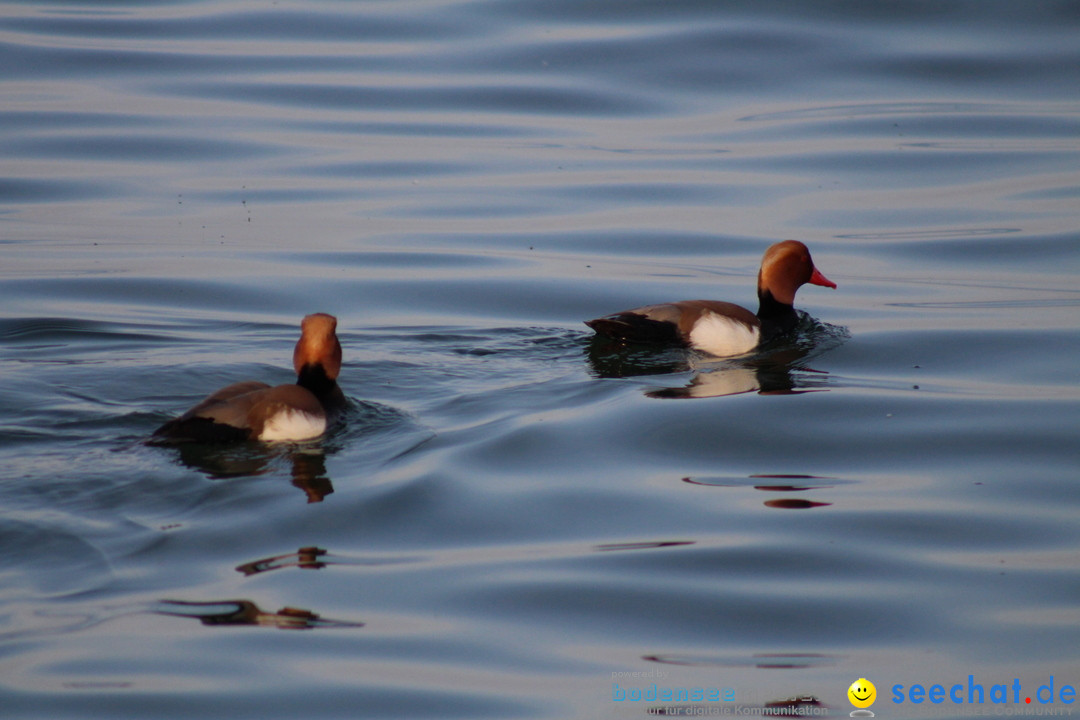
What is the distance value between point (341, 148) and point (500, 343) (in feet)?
25.4

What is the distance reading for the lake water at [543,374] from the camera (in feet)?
16.6

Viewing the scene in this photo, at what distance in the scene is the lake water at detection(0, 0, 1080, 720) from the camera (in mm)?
5059

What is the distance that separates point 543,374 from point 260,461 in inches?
105

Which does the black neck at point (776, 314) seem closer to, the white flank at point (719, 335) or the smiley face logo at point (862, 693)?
the white flank at point (719, 335)

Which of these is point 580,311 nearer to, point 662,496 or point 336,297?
point 336,297

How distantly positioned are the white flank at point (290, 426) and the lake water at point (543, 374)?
0.47 feet

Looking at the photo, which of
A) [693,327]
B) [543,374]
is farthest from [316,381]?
[693,327]

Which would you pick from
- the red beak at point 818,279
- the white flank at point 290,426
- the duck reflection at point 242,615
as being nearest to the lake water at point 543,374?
the duck reflection at point 242,615

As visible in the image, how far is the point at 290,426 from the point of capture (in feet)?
23.8

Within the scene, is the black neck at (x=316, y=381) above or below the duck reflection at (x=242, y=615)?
above

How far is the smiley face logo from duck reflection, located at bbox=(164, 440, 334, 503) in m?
2.93

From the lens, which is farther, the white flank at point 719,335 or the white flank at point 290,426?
the white flank at point 719,335

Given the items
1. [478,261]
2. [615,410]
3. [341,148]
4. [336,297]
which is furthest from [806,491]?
[341,148]

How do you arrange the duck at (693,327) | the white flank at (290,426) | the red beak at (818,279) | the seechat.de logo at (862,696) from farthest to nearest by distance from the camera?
the red beak at (818,279) < the duck at (693,327) < the white flank at (290,426) < the seechat.de logo at (862,696)
